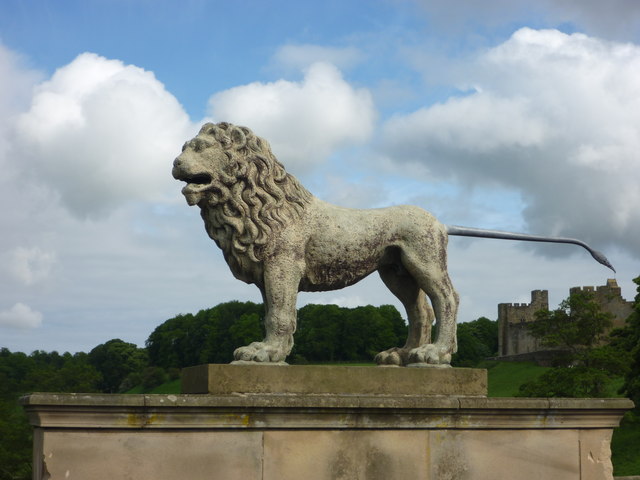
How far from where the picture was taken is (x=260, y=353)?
25.4 feet

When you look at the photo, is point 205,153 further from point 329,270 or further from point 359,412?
point 359,412

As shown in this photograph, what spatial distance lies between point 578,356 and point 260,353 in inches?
1498

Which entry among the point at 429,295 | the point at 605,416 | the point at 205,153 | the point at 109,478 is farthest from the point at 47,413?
the point at 605,416

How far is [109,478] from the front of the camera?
22.6 ft

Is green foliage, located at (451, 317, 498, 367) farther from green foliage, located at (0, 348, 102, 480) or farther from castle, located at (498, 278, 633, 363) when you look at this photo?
green foliage, located at (0, 348, 102, 480)

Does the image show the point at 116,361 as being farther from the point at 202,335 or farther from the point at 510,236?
the point at 510,236

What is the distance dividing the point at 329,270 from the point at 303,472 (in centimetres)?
188

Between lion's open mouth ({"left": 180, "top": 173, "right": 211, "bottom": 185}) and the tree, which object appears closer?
lion's open mouth ({"left": 180, "top": 173, "right": 211, "bottom": 185})

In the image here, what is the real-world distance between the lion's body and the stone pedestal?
2.00ft

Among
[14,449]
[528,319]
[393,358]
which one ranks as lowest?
[14,449]

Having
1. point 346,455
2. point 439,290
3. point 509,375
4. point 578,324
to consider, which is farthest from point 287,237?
point 509,375

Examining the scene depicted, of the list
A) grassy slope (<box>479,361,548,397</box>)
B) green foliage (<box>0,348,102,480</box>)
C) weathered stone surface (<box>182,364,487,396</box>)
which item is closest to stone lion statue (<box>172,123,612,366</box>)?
weathered stone surface (<box>182,364,487,396</box>)

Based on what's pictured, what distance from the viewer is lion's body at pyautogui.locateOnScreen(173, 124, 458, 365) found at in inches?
317

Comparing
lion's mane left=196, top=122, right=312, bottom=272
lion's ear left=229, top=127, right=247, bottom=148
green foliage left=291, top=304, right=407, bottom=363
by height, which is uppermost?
green foliage left=291, top=304, right=407, bottom=363
